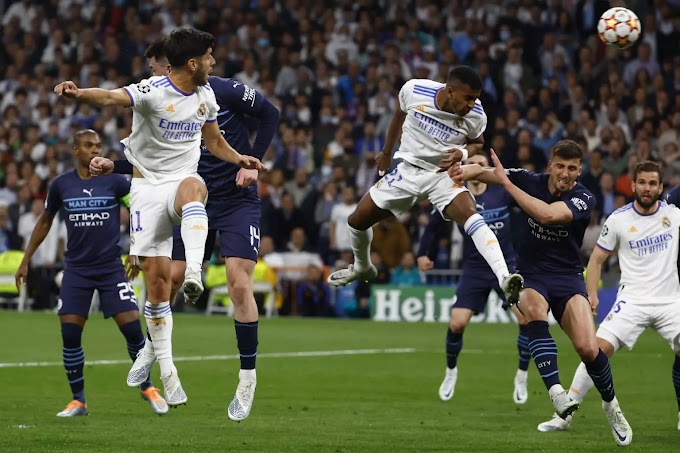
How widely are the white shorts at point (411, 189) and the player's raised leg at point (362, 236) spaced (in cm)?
12

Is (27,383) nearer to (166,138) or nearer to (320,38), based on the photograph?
(166,138)

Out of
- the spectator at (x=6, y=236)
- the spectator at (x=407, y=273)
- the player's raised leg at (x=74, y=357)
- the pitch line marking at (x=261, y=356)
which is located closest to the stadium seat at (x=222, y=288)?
the spectator at (x=407, y=273)

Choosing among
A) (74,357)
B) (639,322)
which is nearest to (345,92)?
(74,357)

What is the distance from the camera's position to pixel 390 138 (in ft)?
37.7

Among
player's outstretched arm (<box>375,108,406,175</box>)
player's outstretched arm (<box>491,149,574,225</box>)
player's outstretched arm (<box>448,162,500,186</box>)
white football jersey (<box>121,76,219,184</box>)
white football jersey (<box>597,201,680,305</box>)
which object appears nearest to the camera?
white football jersey (<box>121,76,219,184</box>)

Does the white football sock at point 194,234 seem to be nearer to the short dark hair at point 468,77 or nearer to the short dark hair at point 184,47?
the short dark hair at point 184,47

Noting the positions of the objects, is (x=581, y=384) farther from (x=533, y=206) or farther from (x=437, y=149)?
(x=437, y=149)

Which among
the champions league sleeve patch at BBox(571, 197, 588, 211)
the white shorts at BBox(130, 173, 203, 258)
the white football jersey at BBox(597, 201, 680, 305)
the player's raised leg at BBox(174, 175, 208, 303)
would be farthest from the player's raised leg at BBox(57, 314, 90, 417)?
the white football jersey at BBox(597, 201, 680, 305)

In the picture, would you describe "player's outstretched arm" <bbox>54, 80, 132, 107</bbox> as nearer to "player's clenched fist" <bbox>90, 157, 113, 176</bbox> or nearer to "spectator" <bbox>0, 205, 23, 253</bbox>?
"player's clenched fist" <bbox>90, 157, 113, 176</bbox>

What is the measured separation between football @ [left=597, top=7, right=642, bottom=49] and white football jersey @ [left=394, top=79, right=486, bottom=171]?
358 cm

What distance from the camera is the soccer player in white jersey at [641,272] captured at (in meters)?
11.3

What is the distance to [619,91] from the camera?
23.7 metres

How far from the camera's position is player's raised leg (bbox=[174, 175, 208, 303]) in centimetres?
949

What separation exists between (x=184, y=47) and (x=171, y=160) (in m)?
0.89
